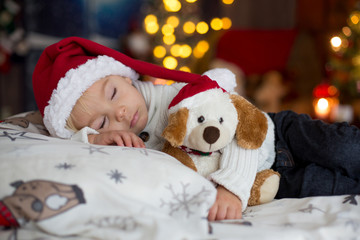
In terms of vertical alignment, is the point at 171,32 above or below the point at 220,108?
above

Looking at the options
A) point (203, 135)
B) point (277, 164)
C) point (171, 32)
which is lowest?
point (277, 164)

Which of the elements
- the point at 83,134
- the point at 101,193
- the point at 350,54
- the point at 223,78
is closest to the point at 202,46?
the point at 350,54

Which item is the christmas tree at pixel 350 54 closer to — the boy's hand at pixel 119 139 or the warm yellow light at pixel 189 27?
the warm yellow light at pixel 189 27

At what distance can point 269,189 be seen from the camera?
871 mm

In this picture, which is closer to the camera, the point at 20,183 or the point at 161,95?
the point at 20,183

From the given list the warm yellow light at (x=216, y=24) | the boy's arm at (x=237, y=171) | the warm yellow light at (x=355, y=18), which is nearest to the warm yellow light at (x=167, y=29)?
the warm yellow light at (x=216, y=24)

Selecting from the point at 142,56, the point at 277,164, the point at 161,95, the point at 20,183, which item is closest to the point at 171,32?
the point at 142,56

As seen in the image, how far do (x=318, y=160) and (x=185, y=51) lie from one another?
2.41 metres

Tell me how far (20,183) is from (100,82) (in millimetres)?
467

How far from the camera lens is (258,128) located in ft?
2.70

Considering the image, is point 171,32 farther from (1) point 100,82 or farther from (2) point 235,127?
(2) point 235,127

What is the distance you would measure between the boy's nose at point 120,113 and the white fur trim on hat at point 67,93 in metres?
0.11

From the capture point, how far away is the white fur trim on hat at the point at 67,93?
975mm

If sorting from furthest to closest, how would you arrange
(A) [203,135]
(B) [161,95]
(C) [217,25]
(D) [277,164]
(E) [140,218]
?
(C) [217,25], (B) [161,95], (D) [277,164], (A) [203,135], (E) [140,218]
